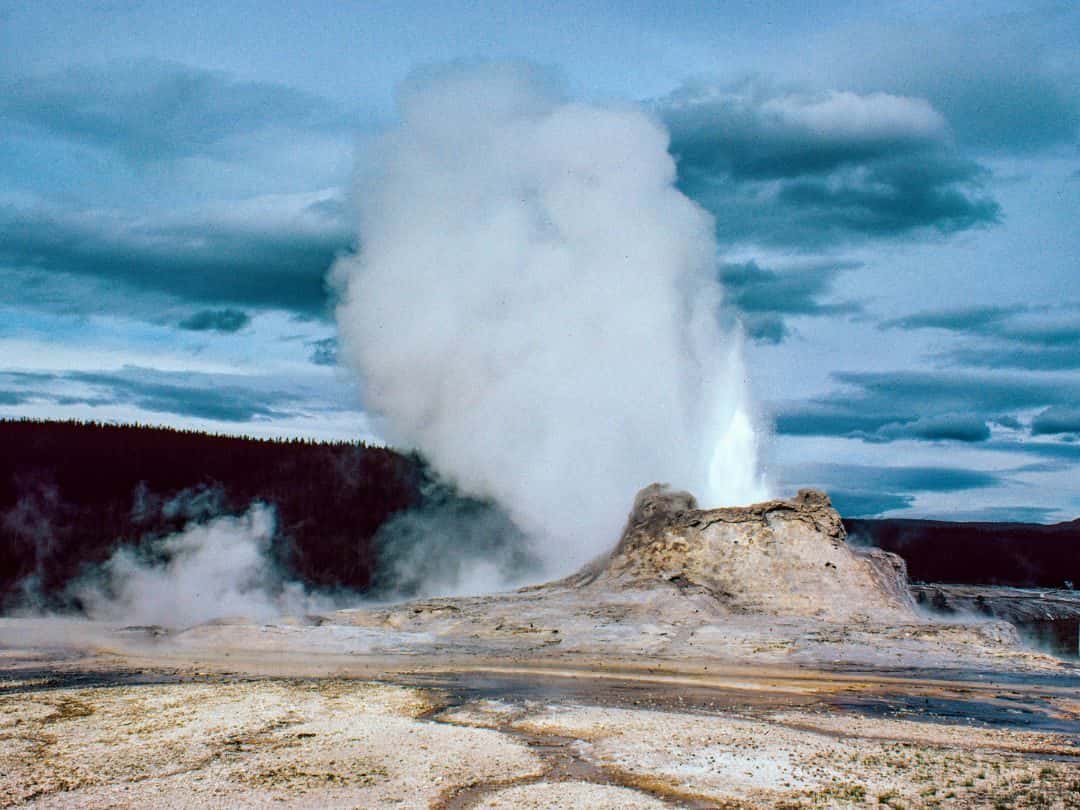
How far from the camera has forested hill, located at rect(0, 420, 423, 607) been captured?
43.8 metres

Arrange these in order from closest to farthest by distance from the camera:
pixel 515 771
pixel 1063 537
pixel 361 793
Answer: pixel 361 793
pixel 515 771
pixel 1063 537

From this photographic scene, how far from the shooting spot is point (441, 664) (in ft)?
65.3

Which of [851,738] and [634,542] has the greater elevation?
[634,542]

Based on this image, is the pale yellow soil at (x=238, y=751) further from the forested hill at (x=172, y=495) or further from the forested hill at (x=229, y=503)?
the forested hill at (x=172, y=495)

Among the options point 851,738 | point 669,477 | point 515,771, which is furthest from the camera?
point 669,477

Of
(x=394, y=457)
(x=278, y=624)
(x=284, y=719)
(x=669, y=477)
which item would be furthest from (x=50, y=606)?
(x=284, y=719)

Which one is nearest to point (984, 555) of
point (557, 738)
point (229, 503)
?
point (229, 503)

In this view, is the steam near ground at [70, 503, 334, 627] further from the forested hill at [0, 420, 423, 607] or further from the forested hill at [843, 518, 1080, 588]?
the forested hill at [843, 518, 1080, 588]

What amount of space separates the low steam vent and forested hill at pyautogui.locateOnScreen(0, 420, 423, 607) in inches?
798

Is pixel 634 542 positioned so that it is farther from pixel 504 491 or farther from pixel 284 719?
pixel 284 719

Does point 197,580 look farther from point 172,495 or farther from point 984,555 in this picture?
point 984,555

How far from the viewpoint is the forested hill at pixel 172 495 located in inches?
1724

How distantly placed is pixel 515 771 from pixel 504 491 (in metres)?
26.9

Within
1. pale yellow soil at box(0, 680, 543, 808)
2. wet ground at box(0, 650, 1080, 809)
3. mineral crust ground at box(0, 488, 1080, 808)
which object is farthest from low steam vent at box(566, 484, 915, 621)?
pale yellow soil at box(0, 680, 543, 808)
